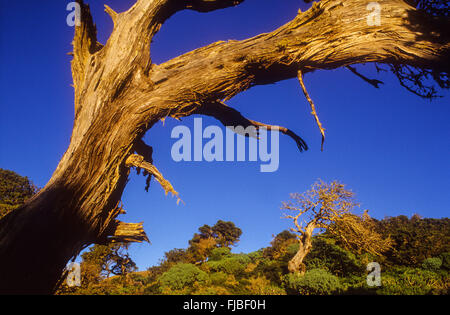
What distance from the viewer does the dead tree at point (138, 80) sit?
2037 millimetres

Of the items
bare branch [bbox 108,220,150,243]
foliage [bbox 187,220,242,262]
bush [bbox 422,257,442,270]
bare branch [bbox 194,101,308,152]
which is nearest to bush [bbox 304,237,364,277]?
bush [bbox 422,257,442,270]

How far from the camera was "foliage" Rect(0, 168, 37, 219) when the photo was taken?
16.2 meters

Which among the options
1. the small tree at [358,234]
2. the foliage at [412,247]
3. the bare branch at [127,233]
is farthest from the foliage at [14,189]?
the foliage at [412,247]

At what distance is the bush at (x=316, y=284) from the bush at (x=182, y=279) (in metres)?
7.34

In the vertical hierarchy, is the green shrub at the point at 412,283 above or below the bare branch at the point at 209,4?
below

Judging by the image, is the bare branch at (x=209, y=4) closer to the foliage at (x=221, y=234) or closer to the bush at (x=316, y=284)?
the bush at (x=316, y=284)

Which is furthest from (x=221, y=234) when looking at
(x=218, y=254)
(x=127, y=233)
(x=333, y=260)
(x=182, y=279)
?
(x=127, y=233)

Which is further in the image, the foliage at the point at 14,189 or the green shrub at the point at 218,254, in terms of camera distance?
the green shrub at the point at 218,254

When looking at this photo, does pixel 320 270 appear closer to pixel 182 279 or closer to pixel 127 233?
pixel 182 279

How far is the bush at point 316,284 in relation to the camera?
10.8m

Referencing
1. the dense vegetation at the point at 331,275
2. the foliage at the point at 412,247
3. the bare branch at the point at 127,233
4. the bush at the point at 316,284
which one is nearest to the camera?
the bare branch at the point at 127,233

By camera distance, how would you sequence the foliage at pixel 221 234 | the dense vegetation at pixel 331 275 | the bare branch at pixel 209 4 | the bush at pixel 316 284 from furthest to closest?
the foliage at pixel 221 234, the dense vegetation at pixel 331 275, the bush at pixel 316 284, the bare branch at pixel 209 4
